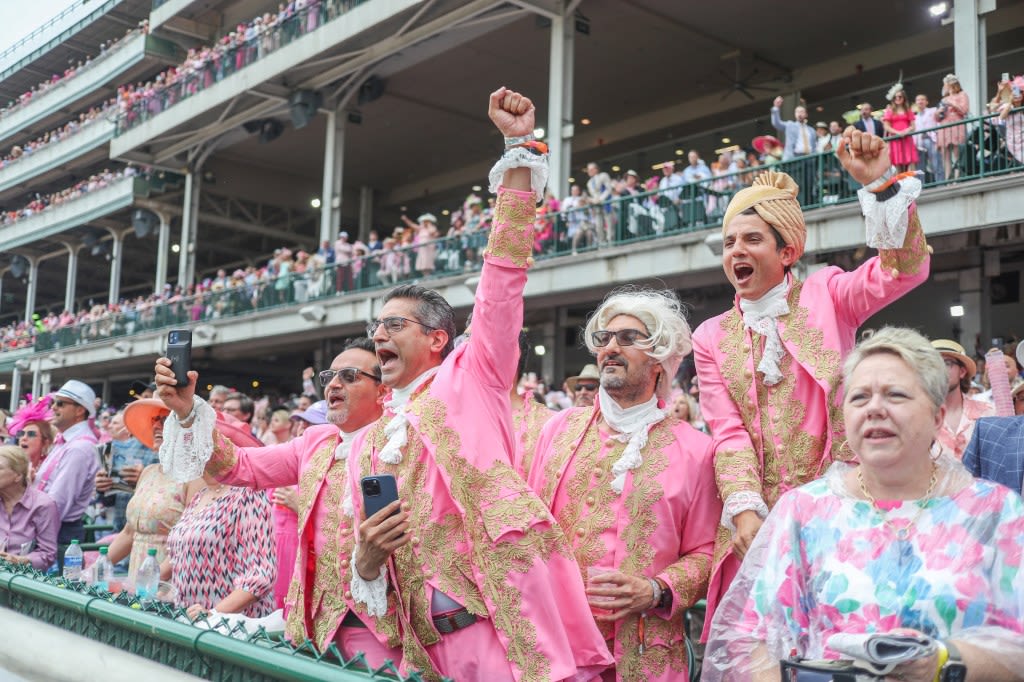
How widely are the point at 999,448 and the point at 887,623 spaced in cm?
123

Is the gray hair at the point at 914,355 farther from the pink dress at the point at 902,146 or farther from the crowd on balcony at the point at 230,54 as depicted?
the crowd on balcony at the point at 230,54

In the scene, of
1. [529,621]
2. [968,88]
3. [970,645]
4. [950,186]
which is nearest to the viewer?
[970,645]

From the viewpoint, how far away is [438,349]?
3.31 metres

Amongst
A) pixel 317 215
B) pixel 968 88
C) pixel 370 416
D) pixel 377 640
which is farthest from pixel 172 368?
pixel 317 215

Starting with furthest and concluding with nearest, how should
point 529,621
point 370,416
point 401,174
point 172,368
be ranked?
point 401,174 → point 370,416 → point 172,368 → point 529,621

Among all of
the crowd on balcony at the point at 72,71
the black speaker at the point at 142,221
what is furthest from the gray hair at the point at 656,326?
the crowd on balcony at the point at 72,71

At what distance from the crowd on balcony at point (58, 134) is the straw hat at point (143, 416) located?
29.4 metres

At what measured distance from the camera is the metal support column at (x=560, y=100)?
1780 cm

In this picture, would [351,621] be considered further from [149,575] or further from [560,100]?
[560,100]

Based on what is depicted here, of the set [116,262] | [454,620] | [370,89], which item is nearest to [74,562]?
[454,620]

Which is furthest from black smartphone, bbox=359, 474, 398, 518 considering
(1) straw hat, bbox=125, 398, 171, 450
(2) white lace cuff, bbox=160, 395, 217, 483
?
(1) straw hat, bbox=125, 398, 171, 450

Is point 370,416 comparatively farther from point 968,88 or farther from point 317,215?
point 317,215

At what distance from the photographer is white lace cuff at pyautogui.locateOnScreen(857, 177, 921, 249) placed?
10.1ft

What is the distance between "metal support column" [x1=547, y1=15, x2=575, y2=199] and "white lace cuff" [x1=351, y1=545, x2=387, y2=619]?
49.9ft
